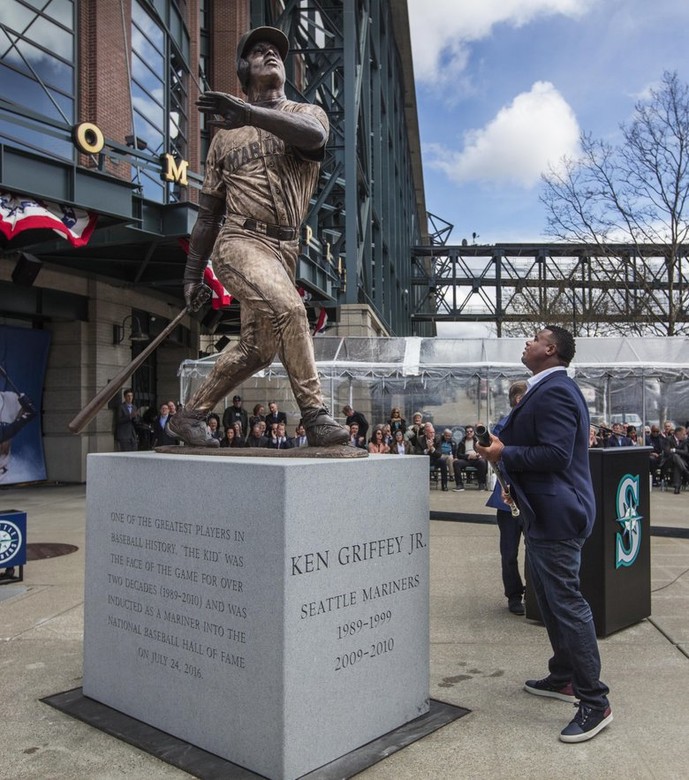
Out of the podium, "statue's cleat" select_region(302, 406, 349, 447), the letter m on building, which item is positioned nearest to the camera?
"statue's cleat" select_region(302, 406, 349, 447)

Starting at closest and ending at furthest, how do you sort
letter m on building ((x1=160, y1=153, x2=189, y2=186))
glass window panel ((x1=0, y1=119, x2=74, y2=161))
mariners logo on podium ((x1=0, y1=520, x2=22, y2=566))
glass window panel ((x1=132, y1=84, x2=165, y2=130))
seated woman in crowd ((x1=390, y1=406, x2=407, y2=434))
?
mariners logo on podium ((x1=0, y1=520, x2=22, y2=566)) → glass window panel ((x1=0, y1=119, x2=74, y2=161)) → letter m on building ((x1=160, y1=153, x2=189, y2=186)) → glass window panel ((x1=132, y1=84, x2=165, y2=130)) → seated woman in crowd ((x1=390, y1=406, x2=407, y2=434))

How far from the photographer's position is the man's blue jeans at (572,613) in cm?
376

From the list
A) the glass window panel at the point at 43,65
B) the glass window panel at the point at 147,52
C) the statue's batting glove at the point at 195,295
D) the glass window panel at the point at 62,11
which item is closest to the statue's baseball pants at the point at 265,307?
the statue's batting glove at the point at 195,295

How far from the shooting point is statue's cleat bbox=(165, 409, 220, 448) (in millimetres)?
4477

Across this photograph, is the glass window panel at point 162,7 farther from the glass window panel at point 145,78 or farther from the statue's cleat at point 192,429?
the statue's cleat at point 192,429

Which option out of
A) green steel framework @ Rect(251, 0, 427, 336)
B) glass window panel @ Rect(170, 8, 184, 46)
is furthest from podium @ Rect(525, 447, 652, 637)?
green steel framework @ Rect(251, 0, 427, 336)

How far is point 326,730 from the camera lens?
3455 mm

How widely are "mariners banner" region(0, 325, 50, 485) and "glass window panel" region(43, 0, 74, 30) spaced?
628 cm

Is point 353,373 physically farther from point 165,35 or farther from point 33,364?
point 165,35

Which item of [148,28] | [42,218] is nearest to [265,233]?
[42,218]

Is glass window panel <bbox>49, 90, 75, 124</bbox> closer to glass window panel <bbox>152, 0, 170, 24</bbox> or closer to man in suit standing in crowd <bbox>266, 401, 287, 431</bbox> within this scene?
glass window panel <bbox>152, 0, 170, 24</bbox>

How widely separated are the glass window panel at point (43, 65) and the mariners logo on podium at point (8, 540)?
31.5 feet

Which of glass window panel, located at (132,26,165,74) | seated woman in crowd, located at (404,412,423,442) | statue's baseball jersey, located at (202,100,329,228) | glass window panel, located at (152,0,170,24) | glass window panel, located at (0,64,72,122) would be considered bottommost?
seated woman in crowd, located at (404,412,423,442)

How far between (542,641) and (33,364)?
14.4 meters
